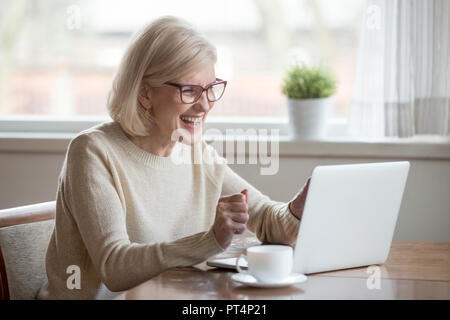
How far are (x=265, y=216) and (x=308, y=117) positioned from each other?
83 centimetres

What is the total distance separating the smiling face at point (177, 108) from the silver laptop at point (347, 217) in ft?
1.39

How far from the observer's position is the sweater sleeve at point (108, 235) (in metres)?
1.36

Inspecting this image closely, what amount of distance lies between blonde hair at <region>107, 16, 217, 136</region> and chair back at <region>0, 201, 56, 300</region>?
35cm

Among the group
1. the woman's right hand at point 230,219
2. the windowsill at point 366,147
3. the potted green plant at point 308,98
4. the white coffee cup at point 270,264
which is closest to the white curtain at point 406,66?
the windowsill at point 366,147

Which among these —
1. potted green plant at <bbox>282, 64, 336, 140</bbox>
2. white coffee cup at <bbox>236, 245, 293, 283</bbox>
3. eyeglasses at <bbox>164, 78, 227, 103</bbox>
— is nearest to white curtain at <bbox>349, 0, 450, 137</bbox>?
potted green plant at <bbox>282, 64, 336, 140</bbox>

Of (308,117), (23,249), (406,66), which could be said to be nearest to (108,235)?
(23,249)

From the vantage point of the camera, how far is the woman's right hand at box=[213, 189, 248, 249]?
1.34 metres

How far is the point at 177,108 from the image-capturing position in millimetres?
1637

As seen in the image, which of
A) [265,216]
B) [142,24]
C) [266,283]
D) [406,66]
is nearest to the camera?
[266,283]

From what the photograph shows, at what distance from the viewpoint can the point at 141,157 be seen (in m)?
1.66

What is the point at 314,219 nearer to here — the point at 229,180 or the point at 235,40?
the point at 229,180

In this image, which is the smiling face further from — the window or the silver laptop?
the window

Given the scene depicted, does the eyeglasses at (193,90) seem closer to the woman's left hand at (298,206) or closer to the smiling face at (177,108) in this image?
the smiling face at (177,108)

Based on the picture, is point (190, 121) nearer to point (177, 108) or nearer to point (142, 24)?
point (177, 108)
